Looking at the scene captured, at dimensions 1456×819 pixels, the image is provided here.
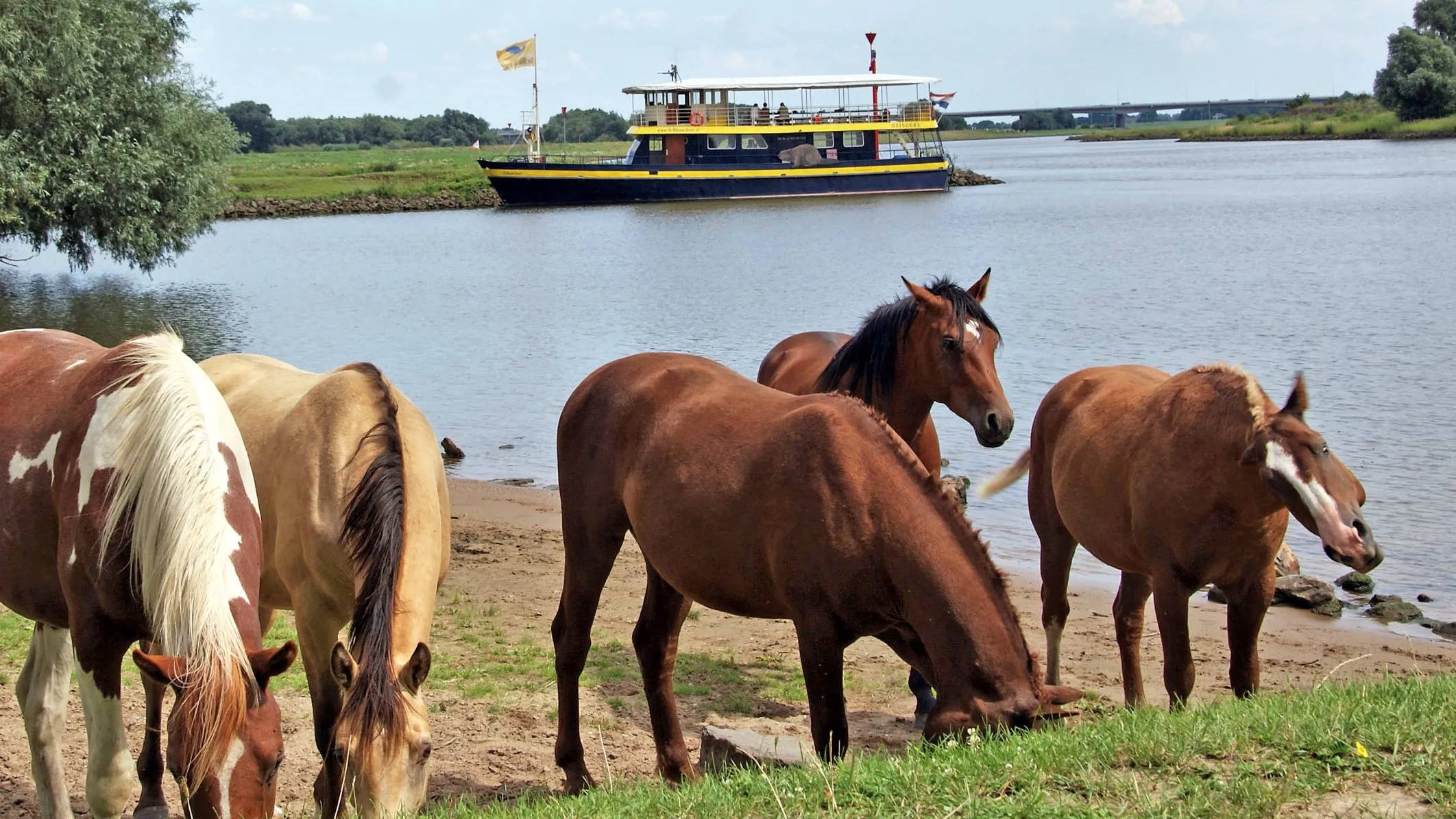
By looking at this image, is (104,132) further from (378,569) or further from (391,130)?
(391,130)

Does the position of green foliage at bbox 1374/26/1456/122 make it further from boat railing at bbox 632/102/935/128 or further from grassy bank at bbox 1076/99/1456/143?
boat railing at bbox 632/102/935/128

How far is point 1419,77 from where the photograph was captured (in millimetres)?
83938

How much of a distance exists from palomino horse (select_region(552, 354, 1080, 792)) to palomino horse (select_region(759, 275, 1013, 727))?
1.39 meters

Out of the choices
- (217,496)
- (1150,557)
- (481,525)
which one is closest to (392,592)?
(217,496)

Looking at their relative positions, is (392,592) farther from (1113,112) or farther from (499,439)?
(1113,112)

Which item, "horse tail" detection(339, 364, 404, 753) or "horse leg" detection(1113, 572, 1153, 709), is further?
"horse leg" detection(1113, 572, 1153, 709)

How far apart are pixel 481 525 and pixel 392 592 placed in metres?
6.98

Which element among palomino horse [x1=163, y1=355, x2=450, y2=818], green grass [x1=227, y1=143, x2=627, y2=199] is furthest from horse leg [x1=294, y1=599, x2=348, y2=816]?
green grass [x1=227, y1=143, x2=627, y2=199]

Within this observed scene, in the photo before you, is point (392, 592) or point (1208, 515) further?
point (1208, 515)

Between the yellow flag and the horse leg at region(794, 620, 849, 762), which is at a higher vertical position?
the yellow flag

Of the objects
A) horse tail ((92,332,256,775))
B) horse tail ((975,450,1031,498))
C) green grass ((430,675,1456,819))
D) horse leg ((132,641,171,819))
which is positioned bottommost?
horse leg ((132,641,171,819))

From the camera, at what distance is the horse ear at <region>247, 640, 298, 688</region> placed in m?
3.60

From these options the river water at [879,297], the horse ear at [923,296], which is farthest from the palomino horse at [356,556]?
the river water at [879,297]

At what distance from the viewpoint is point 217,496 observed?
4164 mm
